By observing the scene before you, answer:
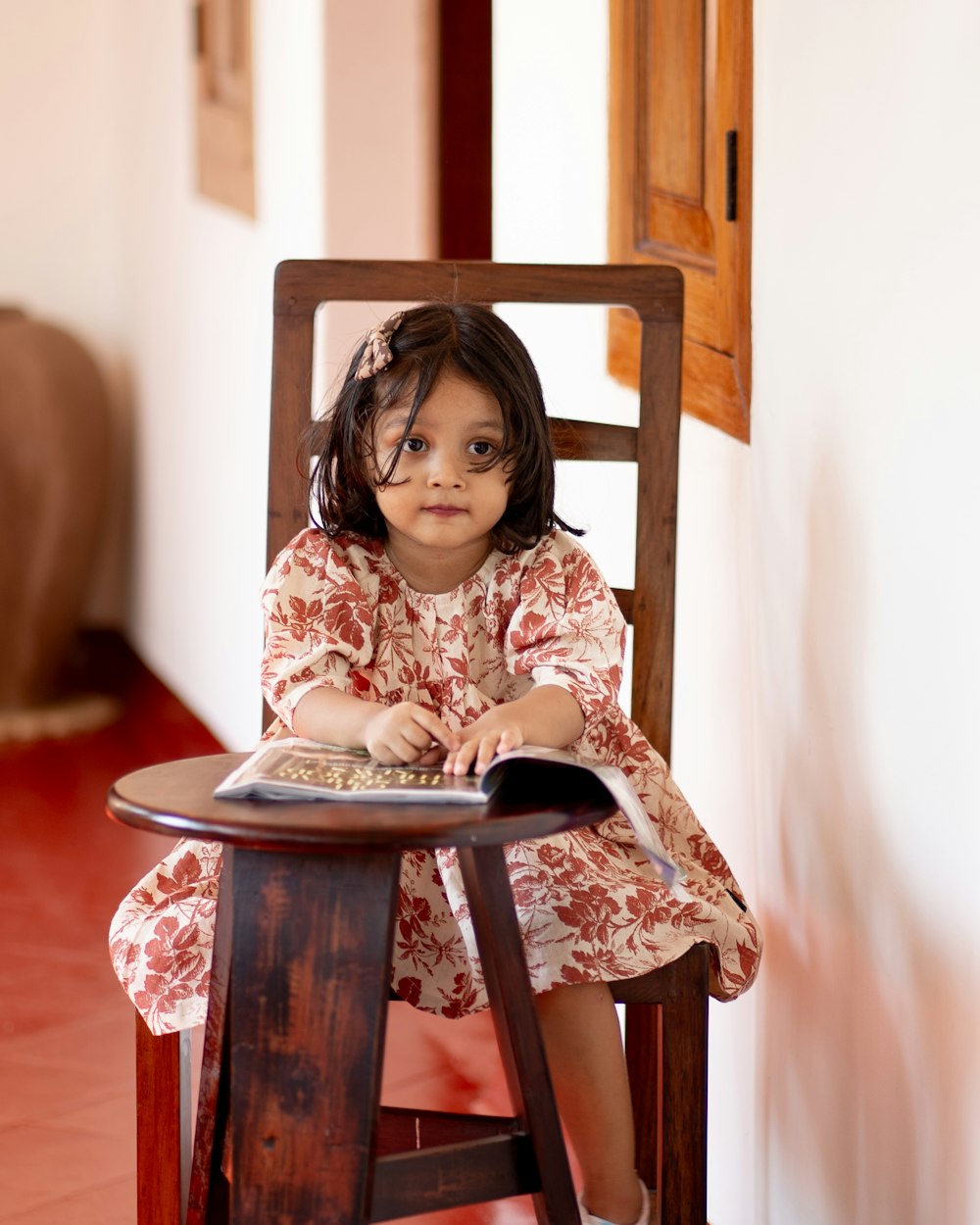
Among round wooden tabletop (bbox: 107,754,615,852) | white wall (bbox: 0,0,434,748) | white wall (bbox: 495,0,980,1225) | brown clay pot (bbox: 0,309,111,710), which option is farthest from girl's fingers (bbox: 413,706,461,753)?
brown clay pot (bbox: 0,309,111,710)

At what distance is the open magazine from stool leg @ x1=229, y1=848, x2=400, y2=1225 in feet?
0.15

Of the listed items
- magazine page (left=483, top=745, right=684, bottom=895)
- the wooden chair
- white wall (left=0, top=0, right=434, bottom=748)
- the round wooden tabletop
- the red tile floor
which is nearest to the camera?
the round wooden tabletop

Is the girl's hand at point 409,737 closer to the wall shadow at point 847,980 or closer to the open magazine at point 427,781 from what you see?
the open magazine at point 427,781

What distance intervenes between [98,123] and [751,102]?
11.1 ft

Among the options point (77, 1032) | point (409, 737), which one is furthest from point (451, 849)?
point (77, 1032)

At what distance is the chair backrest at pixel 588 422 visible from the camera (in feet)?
5.73

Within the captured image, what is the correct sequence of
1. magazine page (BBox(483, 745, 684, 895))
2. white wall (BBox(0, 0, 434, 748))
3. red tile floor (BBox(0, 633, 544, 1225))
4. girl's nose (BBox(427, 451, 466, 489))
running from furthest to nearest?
1. white wall (BBox(0, 0, 434, 748))
2. red tile floor (BBox(0, 633, 544, 1225))
3. girl's nose (BBox(427, 451, 466, 489))
4. magazine page (BBox(483, 745, 684, 895))

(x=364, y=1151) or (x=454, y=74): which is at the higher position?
(x=454, y=74)

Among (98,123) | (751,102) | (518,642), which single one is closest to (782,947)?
(518,642)

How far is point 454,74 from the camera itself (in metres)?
3.32

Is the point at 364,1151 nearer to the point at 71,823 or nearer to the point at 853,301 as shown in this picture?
the point at 853,301

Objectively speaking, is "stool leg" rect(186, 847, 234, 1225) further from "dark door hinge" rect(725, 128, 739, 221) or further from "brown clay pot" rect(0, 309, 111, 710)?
"brown clay pot" rect(0, 309, 111, 710)

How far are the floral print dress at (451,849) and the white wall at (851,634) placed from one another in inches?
5.4

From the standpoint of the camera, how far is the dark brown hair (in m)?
1.52
